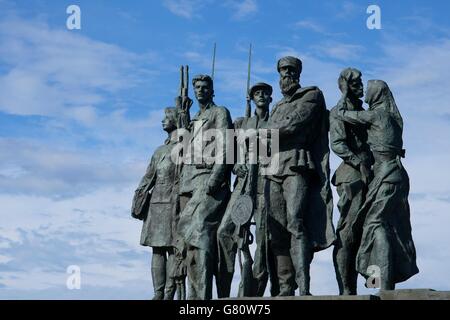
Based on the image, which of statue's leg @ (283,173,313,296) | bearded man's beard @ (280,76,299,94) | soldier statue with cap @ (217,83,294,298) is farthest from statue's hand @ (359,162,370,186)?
bearded man's beard @ (280,76,299,94)

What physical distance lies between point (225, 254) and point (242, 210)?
48.7 inches

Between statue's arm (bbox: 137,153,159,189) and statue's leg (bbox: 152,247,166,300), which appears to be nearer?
statue's leg (bbox: 152,247,166,300)

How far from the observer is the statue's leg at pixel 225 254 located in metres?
20.6

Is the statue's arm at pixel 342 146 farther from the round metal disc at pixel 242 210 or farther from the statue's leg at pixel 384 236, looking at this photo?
the round metal disc at pixel 242 210

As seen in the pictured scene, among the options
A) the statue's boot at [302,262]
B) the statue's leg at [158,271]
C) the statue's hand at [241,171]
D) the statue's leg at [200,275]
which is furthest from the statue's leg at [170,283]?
the statue's boot at [302,262]

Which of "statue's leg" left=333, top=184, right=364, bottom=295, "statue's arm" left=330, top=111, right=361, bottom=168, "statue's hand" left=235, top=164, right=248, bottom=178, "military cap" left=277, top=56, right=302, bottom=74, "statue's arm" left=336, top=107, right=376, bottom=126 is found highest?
"military cap" left=277, top=56, right=302, bottom=74

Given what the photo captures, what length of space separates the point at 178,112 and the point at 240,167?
272cm

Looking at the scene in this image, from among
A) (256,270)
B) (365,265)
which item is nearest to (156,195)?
(256,270)

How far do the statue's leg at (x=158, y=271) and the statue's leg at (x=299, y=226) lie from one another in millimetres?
3770

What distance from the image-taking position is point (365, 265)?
19.1 metres

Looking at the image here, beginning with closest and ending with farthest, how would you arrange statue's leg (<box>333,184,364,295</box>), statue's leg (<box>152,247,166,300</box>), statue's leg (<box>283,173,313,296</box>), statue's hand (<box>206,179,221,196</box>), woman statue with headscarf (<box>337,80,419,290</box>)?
woman statue with headscarf (<box>337,80,419,290</box>) < statue's leg (<box>283,173,313,296</box>) < statue's leg (<box>333,184,364,295</box>) < statue's hand (<box>206,179,221,196</box>) < statue's leg (<box>152,247,166,300</box>)

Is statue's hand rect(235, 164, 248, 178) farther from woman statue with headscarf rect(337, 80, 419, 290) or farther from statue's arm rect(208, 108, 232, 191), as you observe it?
woman statue with headscarf rect(337, 80, 419, 290)

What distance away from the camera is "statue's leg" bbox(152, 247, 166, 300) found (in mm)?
22422

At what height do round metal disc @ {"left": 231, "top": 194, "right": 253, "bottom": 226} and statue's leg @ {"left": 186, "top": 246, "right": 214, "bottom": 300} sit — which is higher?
round metal disc @ {"left": 231, "top": 194, "right": 253, "bottom": 226}
